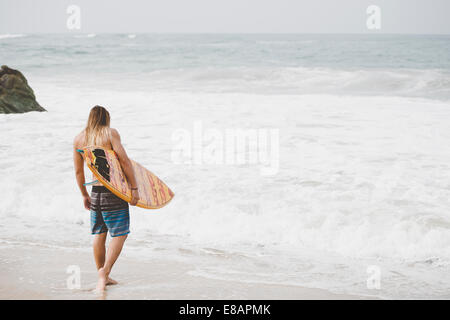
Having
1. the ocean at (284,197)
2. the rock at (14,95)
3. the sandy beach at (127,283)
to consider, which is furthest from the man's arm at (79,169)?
the rock at (14,95)

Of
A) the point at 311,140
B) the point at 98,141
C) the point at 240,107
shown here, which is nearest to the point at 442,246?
the point at 98,141

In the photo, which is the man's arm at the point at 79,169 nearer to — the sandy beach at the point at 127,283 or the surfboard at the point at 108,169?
the surfboard at the point at 108,169

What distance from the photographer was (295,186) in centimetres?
618

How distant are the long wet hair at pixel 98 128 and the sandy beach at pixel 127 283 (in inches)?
42.2

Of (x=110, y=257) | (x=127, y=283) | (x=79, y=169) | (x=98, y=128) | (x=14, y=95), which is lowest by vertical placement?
(x=127, y=283)

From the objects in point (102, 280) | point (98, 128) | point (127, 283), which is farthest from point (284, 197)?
point (98, 128)

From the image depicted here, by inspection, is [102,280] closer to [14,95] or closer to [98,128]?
[98,128]

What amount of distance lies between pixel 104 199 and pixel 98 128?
0.50m

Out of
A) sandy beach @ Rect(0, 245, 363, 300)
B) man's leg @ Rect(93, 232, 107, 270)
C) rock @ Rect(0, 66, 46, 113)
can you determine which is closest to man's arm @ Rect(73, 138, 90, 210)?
man's leg @ Rect(93, 232, 107, 270)

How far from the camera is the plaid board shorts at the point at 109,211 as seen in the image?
328 cm

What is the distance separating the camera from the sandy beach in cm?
330

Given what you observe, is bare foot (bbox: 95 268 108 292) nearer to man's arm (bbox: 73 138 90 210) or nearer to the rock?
Result: man's arm (bbox: 73 138 90 210)

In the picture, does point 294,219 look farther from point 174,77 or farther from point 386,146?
point 174,77

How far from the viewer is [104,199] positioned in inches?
129
